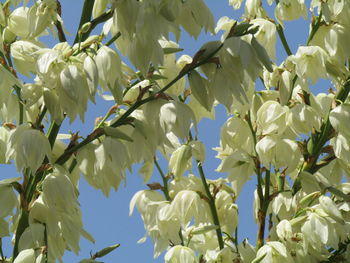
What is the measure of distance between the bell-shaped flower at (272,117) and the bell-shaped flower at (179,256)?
0.40 metres

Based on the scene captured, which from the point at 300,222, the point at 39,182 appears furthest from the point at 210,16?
the point at 300,222

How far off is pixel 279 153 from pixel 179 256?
1.25ft

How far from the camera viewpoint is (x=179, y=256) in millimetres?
1889

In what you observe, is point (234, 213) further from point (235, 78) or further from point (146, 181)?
point (235, 78)

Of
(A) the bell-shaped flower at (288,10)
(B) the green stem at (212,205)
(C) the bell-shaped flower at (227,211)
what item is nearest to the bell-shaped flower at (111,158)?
(B) the green stem at (212,205)

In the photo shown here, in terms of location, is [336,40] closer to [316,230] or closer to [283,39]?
[283,39]

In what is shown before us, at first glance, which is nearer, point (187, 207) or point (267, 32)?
point (187, 207)

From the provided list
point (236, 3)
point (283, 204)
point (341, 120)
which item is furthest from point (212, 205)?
point (236, 3)

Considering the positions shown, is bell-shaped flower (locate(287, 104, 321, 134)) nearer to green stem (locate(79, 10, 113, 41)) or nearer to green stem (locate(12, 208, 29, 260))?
green stem (locate(79, 10, 113, 41))

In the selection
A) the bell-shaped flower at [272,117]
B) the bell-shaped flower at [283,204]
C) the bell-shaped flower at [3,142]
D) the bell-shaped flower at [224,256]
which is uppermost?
the bell-shaped flower at [3,142]

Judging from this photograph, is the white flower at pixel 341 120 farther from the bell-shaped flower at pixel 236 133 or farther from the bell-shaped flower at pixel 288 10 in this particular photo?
the bell-shaped flower at pixel 288 10

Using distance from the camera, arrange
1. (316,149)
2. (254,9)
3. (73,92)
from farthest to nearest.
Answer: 1. (254,9)
2. (316,149)
3. (73,92)

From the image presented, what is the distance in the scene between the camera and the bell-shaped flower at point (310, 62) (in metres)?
2.06

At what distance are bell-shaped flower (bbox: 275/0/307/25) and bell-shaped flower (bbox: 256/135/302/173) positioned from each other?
439 mm
